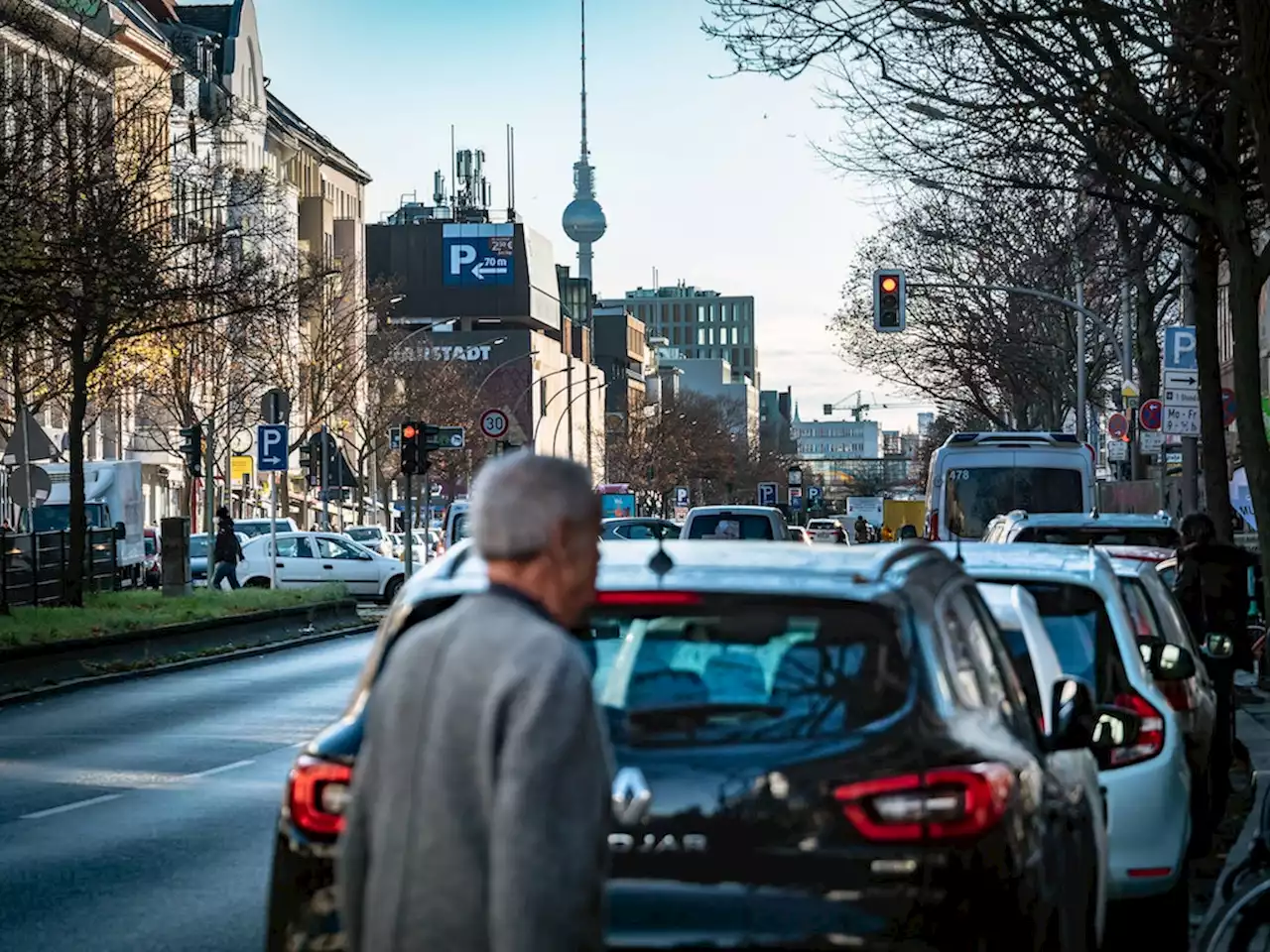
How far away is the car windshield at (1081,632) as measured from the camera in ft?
34.3

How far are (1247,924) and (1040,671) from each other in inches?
80.6

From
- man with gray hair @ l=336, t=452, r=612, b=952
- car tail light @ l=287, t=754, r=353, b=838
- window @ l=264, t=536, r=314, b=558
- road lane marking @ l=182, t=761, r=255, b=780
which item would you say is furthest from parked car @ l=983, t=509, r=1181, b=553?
window @ l=264, t=536, r=314, b=558

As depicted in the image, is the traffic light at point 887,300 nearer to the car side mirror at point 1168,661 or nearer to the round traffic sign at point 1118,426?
the round traffic sign at point 1118,426

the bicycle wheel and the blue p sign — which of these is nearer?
the bicycle wheel

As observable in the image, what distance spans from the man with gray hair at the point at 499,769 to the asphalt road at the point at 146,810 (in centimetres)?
620

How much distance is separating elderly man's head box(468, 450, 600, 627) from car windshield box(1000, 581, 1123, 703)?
6353 millimetres

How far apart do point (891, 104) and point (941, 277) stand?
48.0 metres

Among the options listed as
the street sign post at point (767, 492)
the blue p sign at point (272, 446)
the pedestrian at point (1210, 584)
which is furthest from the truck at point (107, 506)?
→ the street sign post at point (767, 492)

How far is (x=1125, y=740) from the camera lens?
9.16m

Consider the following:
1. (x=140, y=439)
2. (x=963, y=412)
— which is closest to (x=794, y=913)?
(x=140, y=439)

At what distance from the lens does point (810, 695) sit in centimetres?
598

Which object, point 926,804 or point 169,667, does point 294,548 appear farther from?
point 926,804

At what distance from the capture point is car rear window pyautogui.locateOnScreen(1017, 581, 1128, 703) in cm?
1044

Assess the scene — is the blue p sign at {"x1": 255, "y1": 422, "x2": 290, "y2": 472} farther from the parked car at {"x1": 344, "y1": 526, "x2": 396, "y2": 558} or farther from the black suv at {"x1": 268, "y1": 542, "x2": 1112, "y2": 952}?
Result: the black suv at {"x1": 268, "y1": 542, "x2": 1112, "y2": 952}
